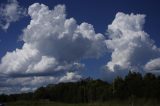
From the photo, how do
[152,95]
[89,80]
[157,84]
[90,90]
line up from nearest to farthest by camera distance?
[152,95]
[157,84]
[90,90]
[89,80]

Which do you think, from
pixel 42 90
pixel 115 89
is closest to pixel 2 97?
pixel 42 90

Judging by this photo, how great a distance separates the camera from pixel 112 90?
107m

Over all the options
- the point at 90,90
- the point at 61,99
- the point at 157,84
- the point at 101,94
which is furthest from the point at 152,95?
the point at 61,99

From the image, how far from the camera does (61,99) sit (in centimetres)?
13900

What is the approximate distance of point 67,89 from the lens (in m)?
148

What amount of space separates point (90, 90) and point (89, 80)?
23.5 metres

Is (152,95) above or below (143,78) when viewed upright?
below

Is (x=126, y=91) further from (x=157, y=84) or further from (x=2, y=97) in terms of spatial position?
(x=2, y=97)

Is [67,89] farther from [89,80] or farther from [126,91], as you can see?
[126,91]

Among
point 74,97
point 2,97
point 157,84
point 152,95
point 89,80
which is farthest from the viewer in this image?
point 2,97

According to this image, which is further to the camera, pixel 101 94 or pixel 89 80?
pixel 89 80

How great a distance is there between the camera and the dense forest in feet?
319

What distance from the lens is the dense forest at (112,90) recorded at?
97331 mm

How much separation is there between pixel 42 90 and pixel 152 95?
70.5 m
